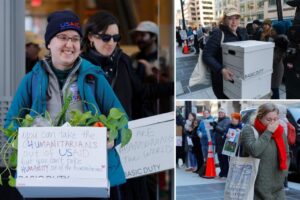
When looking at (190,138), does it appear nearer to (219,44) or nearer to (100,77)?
(219,44)

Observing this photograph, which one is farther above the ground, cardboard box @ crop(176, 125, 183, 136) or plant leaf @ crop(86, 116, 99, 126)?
plant leaf @ crop(86, 116, 99, 126)

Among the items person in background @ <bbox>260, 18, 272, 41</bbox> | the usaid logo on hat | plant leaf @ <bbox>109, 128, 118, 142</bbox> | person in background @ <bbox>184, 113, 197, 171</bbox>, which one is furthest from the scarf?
the usaid logo on hat

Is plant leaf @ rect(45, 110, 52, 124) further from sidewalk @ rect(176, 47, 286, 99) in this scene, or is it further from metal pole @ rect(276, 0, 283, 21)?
metal pole @ rect(276, 0, 283, 21)

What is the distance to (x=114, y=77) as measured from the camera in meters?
4.49

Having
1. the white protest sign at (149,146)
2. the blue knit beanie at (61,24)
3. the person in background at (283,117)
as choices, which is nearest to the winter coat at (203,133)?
the white protest sign at (149,146)

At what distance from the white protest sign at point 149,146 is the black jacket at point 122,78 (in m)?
0.13

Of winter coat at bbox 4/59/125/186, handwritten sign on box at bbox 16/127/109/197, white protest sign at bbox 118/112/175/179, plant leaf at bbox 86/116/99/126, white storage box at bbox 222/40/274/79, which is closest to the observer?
handwritten sign on box at bbox 16/127/109/197

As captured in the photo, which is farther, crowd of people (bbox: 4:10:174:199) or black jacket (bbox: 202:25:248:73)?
black jacket (bbox: 202:25:248:73)

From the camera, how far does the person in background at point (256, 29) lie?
416 centimetres

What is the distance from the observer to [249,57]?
4109 mm

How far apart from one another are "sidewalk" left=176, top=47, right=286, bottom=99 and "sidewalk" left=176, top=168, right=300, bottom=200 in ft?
1.66

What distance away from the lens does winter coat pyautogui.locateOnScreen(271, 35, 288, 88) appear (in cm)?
416

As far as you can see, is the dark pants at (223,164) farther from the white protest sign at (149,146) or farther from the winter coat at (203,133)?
the white protest sign at (149,146)

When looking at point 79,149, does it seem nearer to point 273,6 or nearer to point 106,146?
point 106,146
